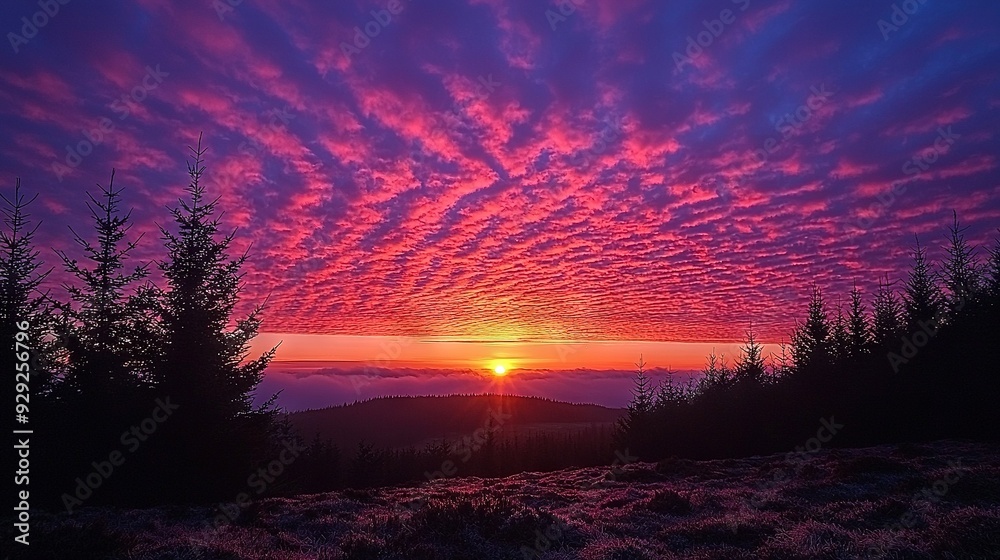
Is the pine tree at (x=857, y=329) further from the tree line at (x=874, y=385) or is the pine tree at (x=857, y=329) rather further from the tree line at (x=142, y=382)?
the tree line at (x=142, y=382)

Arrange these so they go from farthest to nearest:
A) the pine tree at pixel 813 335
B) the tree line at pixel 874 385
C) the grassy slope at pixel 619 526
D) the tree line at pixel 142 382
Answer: the pine tree at pixel 813 335
the tree line at pixel 874 385
the tree line at pixel 142 382
the grassy slope at pixel 619 526

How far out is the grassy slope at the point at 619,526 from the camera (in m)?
7.75

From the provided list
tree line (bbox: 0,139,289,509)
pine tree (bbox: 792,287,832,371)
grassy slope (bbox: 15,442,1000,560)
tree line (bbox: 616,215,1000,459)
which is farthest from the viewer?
pine tree (bbox: 792,287,832,371)

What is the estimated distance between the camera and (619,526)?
1207 centimetres

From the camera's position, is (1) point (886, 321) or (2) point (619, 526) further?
(1) point (886, 321)

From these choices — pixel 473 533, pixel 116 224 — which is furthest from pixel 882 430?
pixel 116 224

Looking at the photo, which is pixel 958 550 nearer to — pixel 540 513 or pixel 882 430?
pixel 540 513

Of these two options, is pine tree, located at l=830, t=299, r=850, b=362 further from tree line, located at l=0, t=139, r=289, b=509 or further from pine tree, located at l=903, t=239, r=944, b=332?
tree line, located at l=0, t=139, r=289, b=509

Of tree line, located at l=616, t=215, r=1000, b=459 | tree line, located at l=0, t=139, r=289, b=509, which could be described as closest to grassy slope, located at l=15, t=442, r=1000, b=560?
tree line, located at l=0, t=139, r=289, b=509

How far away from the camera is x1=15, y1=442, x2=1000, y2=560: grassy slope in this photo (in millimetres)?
7754

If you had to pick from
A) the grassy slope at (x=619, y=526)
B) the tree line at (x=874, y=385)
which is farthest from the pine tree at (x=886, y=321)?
the grassy slope at (x=619, y=526)

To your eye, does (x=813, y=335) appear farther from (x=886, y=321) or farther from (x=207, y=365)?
(x=207, y=365)

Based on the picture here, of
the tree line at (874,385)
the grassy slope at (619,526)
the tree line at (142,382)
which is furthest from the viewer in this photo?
the tree line at (874,385)

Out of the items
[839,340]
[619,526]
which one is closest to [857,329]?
[839,340]
